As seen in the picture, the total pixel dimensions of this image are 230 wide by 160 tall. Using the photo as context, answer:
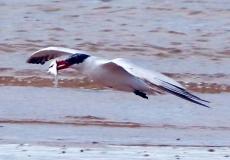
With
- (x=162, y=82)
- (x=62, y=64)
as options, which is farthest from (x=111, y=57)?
(x=162, y=82)

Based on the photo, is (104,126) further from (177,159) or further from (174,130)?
(177,159)

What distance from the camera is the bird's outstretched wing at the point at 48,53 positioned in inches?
460

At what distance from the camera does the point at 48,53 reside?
11797 millimetres

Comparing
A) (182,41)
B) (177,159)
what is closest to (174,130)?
(177,159)

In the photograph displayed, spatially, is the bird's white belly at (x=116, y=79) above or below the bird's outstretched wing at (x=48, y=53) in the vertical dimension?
below

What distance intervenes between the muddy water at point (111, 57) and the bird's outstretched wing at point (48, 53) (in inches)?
31.0

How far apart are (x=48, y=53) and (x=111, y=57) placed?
226 inches

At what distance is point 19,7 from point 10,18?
0.69m

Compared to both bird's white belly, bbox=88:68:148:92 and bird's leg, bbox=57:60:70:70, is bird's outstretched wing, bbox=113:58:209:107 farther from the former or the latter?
bird's leg, bbox=57:60:70:70

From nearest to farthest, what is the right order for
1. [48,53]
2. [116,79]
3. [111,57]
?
[116,79] → [48,53] → [111,57]

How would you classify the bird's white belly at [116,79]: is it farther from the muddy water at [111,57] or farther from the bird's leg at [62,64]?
the muddy water at [111,57]

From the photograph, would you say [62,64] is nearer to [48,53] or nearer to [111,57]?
[48,53]

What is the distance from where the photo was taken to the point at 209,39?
18.6 meters

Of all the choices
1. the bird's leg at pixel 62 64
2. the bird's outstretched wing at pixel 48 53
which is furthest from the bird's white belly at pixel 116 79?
the bird's outstretched wing at pixel 48 53
